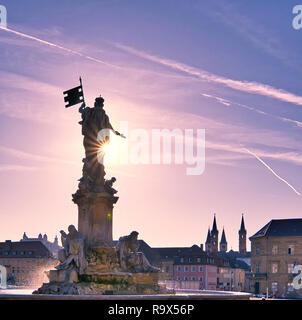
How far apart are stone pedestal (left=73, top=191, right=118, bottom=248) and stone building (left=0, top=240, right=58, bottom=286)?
310 feet

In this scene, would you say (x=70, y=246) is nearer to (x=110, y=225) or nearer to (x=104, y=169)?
(x=110, y=225)

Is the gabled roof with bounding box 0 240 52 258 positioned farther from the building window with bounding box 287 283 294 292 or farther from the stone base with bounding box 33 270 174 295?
the stone base with bounding box 33 270 174 295

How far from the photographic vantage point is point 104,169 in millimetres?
30297

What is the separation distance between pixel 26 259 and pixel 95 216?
98086 mm

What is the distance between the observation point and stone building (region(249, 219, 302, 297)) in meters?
99.6

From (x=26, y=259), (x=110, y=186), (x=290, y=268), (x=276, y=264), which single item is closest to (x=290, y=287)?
(x=290, y=268)

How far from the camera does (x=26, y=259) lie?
123438 millimetres

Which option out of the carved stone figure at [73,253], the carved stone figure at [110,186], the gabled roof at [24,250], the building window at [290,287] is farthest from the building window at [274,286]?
the carved stone figure at [73,253]

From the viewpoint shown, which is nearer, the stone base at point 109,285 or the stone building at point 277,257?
the stone base at point 109,285

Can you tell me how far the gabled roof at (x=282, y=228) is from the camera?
10250 centimetres

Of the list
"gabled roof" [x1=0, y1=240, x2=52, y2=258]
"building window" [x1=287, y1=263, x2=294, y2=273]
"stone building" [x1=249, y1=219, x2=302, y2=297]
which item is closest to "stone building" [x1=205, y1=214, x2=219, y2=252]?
"gabled roof" [x1=0, y1=240, x2=52, y2=258]

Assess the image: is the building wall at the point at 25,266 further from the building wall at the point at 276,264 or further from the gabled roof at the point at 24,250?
the building wall at the point at 276,264

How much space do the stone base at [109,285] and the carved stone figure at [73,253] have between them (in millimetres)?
411
